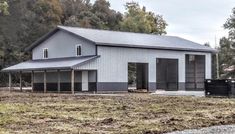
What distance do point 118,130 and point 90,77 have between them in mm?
28765

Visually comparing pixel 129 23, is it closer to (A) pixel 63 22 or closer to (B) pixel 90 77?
(A) pixel 63 22

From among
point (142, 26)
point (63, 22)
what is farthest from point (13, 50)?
point (142, 26)

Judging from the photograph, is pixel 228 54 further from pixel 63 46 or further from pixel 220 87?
pixel 220 87

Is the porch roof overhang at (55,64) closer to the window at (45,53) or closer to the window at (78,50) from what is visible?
the window at (45,53)

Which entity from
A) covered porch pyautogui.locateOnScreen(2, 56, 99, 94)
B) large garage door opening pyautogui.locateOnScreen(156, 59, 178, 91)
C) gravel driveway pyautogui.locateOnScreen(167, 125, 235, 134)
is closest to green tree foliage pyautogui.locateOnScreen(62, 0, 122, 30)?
large garage door opening pyautogui.locateOnScreen(156, 59, 178, 91)

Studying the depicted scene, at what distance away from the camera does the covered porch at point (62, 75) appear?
39.6 m

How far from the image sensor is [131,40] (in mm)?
43844

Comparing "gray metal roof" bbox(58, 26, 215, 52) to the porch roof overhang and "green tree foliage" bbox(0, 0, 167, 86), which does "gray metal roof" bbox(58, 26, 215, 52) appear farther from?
"green tree foliage" bbox(0, 0, 167, 86)

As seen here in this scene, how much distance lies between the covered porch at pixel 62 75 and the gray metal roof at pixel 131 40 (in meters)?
2.14

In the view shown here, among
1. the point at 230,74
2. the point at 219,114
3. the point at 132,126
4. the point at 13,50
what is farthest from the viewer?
the point at 13,50

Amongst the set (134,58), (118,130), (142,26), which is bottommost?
(118,130)

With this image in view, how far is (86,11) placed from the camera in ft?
257

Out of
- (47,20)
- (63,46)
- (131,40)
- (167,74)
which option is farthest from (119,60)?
(47,20)

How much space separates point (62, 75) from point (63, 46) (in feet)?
11.2
